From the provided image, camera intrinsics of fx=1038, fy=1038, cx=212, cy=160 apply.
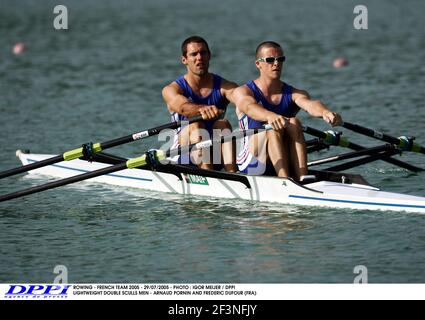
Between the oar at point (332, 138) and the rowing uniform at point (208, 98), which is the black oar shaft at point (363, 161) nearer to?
the oar at point (332, 138)

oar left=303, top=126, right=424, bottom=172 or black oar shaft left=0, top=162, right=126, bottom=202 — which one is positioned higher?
oar left=303, top=126, right=424, bottom=172

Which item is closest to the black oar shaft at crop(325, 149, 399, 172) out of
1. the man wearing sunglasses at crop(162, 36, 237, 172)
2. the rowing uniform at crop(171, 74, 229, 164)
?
the man wearing sunglasses at crop(162, 36, 237, 172)

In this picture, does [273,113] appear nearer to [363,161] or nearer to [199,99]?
[199,99]

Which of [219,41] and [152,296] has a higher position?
[219,41]

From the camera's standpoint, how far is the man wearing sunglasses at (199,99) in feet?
43.0

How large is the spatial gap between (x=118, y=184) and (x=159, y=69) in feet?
41.2

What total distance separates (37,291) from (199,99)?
4146 mm

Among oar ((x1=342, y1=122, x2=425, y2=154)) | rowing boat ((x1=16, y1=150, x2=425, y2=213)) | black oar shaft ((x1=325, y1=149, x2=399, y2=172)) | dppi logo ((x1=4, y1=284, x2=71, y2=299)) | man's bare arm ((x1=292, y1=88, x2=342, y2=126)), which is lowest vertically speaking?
dppi logo ((x1=4, y1=284, x2=71, y2=299))

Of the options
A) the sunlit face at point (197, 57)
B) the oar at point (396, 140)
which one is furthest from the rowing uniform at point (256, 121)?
the oar at point (396, 140)

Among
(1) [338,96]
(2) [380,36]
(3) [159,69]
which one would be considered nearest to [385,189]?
(1) [338,96]

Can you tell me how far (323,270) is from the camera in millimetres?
10336

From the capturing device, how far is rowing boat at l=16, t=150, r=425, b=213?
39.8ft

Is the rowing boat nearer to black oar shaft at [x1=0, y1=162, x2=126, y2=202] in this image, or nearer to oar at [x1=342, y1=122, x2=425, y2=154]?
black oar shaft at [x1=0, y1=162, x2=126, y2=202]

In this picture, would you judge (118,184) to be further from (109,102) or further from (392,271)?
(109,102)
